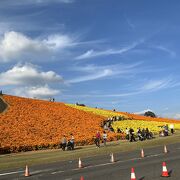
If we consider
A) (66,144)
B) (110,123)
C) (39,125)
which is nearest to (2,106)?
(39,125)

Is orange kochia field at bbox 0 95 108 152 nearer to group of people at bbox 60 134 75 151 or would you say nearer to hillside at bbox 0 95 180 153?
hillside at bbox 0 95 180 153

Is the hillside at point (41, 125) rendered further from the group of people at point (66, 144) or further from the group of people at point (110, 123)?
the group of people at point (66, 144)

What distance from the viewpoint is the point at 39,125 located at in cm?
4862

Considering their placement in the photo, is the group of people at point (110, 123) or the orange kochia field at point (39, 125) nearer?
the orange kochia field at point (39, 125)

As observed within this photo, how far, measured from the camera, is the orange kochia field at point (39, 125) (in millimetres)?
41281

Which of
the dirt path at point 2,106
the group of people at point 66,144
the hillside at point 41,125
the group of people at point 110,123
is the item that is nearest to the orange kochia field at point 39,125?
the hillside at point 41,125

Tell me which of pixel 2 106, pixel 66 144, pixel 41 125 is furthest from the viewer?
pixel 2 106

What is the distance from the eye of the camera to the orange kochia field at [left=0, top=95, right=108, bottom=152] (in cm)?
4128

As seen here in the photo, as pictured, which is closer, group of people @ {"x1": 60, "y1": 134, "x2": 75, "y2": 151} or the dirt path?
group of people @ {"x1": 60, "y1": 134, "x2": 75, "y2": 151}

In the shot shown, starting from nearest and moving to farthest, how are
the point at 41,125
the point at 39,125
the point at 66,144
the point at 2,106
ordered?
the point at 66,144 → the point at 39,125 → the point at 41,125 → the point at 2,106

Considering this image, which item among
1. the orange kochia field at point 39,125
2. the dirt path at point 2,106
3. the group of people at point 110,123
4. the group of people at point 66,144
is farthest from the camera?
the group of people at point 110,123

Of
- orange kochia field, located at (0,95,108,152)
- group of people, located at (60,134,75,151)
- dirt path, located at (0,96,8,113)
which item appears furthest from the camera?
dirt path, located at (0,96,8,113)

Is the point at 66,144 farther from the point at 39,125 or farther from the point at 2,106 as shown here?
the point at 2,106

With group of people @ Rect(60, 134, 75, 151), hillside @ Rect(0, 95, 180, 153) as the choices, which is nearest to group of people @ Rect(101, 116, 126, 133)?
hillside @ Rect(0, 95, 180, 153)
